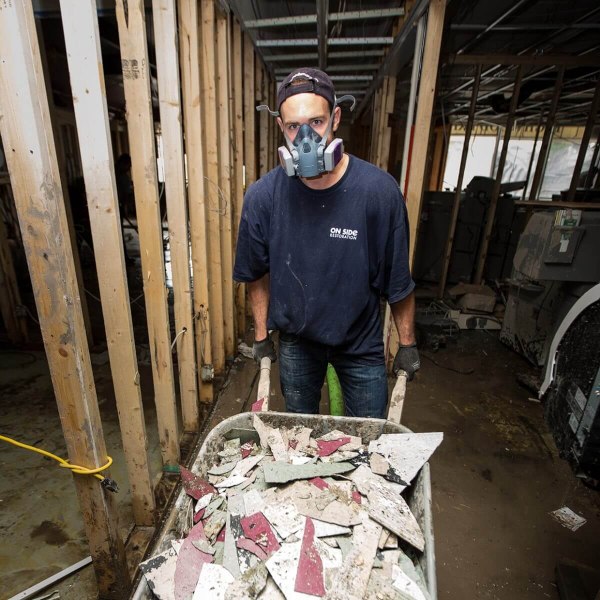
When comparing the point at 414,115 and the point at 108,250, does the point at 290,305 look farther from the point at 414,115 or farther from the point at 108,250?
the point at 414,115

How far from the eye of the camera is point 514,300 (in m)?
3.49

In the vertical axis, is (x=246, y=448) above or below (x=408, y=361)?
below

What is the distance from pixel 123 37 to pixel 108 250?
760 millimetres

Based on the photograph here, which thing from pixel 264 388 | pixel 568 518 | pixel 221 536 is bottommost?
pixel 568 518

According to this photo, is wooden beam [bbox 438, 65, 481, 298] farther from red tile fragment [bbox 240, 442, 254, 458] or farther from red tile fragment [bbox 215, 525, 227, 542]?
red tile fragment [bbox 215, 525, 227, 542]

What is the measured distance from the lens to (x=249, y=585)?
29.5 inches

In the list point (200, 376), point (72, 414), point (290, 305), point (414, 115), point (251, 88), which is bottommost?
point (200, 376)

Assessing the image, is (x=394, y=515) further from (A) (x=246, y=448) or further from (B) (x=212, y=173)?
(B) (x=212, y=173)

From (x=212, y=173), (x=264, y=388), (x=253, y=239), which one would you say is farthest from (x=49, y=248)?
(x=212, y=173)

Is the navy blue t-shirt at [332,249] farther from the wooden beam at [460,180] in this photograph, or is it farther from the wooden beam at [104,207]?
the wooden beam at [460,180]

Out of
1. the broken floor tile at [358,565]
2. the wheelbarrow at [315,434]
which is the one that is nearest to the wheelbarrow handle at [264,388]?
the wheelbarrow at [315,434]

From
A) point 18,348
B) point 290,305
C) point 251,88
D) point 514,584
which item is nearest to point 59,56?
point 251,88

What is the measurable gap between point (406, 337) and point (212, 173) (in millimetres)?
1557

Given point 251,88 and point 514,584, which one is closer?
point 514,584
